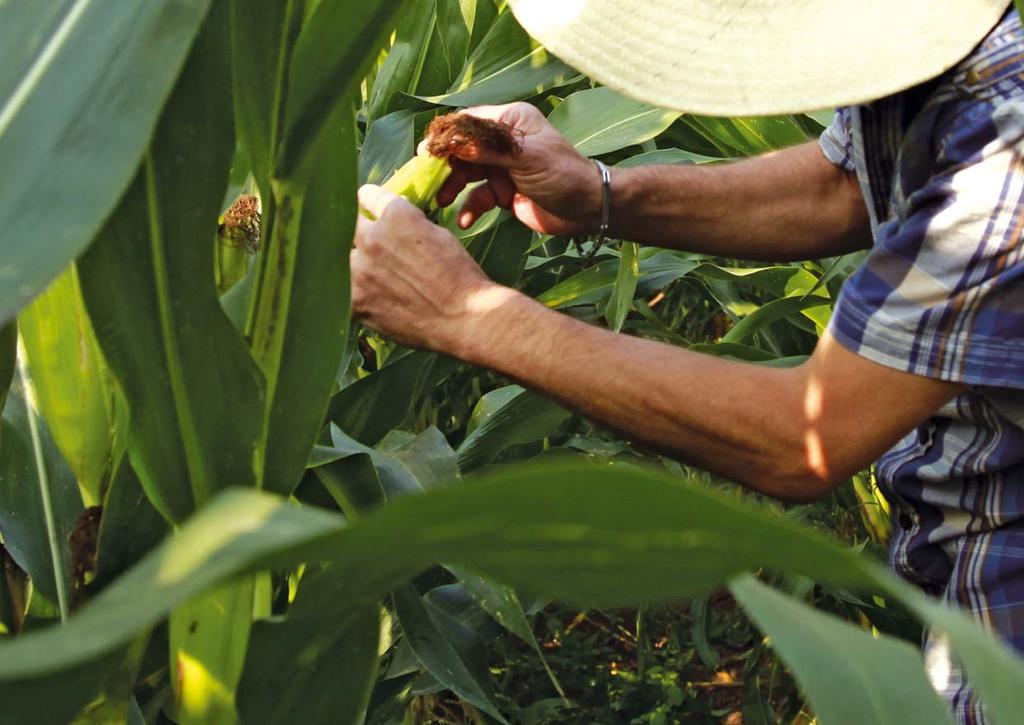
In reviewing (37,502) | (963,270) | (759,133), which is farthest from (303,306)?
(759,133)

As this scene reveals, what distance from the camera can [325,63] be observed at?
1.94ft

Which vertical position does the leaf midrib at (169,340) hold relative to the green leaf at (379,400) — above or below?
above

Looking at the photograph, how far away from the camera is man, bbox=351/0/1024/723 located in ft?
2.78

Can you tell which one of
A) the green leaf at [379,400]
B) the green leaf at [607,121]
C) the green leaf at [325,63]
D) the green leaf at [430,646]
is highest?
the green leaf at [325,63]

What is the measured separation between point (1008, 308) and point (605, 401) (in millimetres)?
293

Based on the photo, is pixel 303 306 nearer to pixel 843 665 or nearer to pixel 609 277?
pixel 843 665

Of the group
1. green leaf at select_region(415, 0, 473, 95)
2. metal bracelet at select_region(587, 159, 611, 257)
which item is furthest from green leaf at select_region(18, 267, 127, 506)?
green leaf at select_region(415, 0, 473, 95)

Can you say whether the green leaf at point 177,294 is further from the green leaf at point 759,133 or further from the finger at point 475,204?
the green leaf at point 759,133

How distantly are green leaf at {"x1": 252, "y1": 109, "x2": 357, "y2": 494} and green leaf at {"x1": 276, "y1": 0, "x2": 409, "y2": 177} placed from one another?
2 cm

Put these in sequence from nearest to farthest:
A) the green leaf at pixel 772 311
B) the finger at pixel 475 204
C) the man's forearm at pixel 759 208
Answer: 1. the finger at pixel 475 204
2. the man's forearm at pixel 759 208
3. the green leaf at pixel 772 311

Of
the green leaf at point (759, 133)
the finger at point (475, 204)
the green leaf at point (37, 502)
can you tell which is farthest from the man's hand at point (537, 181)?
the green leaf at point (37, 502)

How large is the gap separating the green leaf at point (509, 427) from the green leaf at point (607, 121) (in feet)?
0.93

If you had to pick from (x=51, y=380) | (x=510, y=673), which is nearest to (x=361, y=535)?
(x=51, y=380)

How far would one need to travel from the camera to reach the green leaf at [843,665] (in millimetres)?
381
